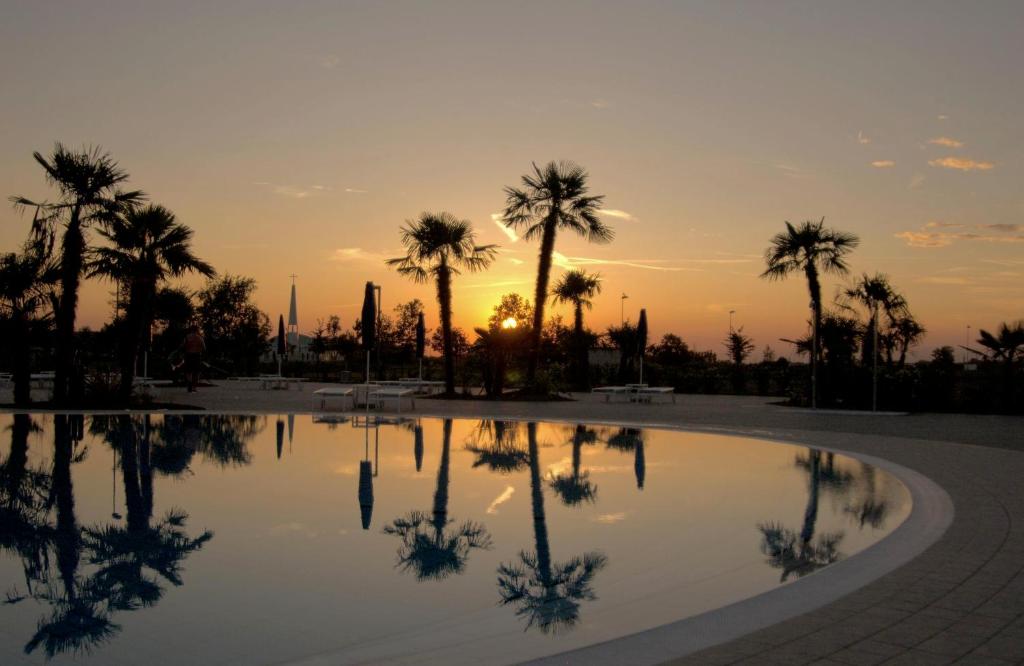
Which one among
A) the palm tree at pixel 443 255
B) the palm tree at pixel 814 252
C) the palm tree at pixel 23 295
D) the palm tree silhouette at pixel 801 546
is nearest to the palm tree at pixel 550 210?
the palm tree at pixel 443 255

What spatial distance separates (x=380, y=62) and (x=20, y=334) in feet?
33.1

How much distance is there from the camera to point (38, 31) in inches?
608

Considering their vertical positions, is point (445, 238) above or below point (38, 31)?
below

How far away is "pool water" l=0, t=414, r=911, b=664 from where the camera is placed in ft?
13.5

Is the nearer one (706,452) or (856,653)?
(856,653)

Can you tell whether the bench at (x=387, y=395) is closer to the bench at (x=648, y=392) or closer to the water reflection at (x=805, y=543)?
the bench at (x=648, y=392)

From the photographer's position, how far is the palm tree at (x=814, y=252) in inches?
883

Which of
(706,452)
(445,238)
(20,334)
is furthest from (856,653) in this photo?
(445,238)

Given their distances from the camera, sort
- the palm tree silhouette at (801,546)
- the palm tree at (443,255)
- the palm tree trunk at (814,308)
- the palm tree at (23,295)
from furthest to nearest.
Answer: the palm tree at (443,255)
the palm tree trunk at (814,308)
the palm tree at (23,295)
the palm tree silhouette at (801,546)

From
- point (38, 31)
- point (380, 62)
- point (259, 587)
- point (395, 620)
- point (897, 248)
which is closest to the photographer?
point (395, 620)

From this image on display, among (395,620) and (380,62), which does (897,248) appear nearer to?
(380,62)

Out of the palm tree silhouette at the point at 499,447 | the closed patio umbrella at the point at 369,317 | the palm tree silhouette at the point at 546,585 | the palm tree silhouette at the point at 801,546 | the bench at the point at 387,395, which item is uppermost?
the closed patio umbrella at the point at 369,317

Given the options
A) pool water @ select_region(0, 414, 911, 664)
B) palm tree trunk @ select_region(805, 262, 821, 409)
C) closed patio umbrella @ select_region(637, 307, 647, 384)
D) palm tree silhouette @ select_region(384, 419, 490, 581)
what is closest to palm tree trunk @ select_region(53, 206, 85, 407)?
pool water @ select_region(0, 414, 911, 664)

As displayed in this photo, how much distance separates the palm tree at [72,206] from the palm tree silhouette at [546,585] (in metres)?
14.7
